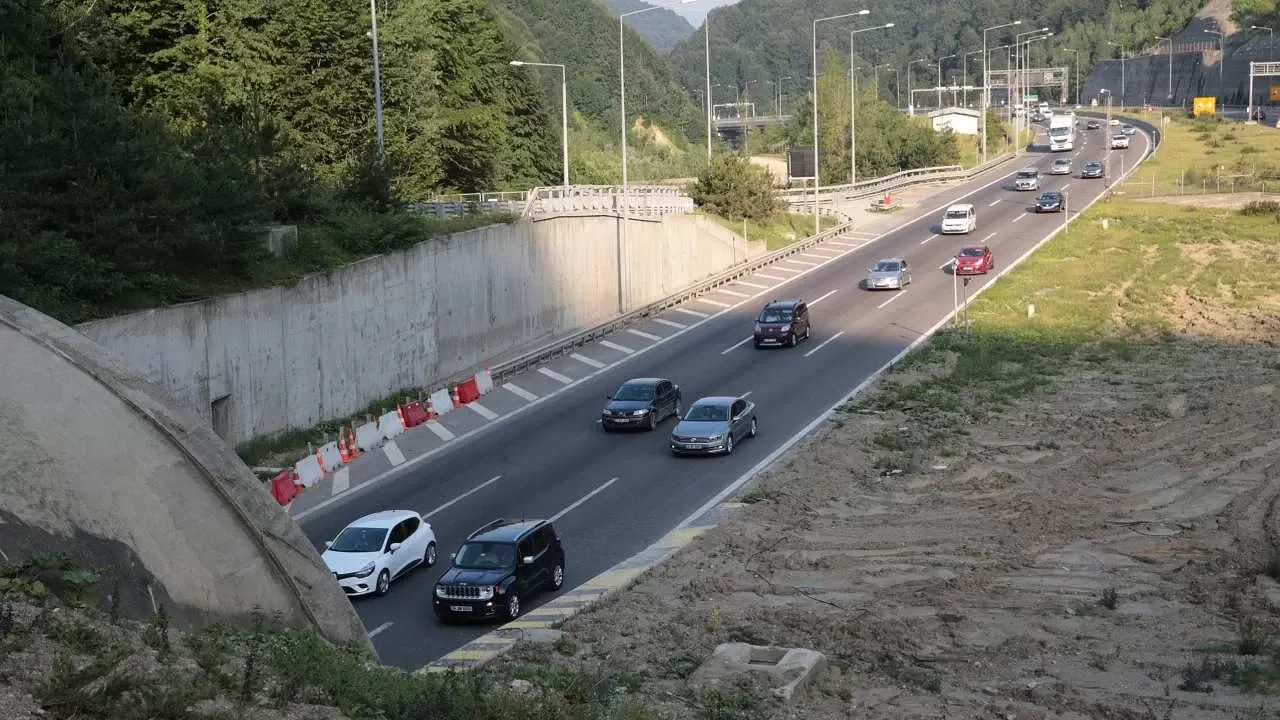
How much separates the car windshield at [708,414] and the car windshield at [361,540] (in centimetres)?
1148

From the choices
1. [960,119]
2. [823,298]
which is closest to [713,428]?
[823,298]

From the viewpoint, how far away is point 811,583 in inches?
984

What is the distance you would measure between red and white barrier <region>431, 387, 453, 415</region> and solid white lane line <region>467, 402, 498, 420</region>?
0.73 meters

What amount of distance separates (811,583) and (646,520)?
5475 mm

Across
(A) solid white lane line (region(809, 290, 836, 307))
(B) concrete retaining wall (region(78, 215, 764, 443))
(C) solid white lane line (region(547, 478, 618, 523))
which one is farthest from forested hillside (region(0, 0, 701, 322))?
(A) solid white lane line (region(809, 290, 836, 307))

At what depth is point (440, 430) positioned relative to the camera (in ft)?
125

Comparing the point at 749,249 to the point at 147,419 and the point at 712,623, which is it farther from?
the point at 147,419

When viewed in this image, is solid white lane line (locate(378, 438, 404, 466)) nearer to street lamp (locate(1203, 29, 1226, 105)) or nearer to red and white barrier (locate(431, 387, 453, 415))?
red and white barrier (locate(431, 387, 453, 415))

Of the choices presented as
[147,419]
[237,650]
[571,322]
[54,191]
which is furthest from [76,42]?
[237,650]

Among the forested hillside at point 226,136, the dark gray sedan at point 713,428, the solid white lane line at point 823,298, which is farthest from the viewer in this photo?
the solid white lane line at point 823,298

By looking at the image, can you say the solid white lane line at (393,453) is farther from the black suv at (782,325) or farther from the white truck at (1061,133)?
the white truck at (1061,133)

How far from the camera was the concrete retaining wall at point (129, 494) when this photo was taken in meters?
16.6

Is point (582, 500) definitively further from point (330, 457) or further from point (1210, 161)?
point (1210, 161)

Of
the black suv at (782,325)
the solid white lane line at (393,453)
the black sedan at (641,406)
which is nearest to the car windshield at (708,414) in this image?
the black sedan at (641,406)
